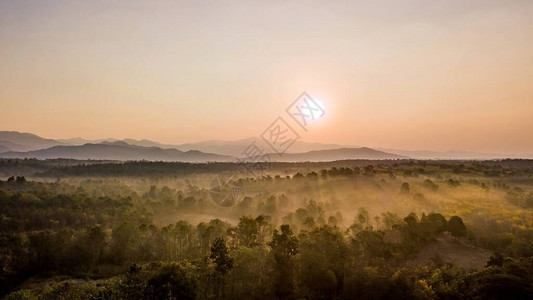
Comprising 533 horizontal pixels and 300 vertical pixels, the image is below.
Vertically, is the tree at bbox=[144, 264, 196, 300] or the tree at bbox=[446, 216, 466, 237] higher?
the tree at bbox=[446, 216, 466, 237]

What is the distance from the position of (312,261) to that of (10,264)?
68.7 metres

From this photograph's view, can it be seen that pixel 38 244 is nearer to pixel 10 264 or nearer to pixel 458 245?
pixel 10 264

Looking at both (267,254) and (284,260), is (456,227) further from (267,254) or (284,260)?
(267,254)

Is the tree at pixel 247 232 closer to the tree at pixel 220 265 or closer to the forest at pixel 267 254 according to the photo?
the forest at pixel 267 254

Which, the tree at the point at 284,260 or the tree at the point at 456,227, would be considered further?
the tree at the point at 456,227

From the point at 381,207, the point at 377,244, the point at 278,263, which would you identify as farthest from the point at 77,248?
the point at 381,207

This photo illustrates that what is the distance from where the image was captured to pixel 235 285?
202 feet

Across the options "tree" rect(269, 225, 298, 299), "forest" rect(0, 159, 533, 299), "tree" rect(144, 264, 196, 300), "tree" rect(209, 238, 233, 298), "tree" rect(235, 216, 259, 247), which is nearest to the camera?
"tree" rect(144, 264, 196, 300)

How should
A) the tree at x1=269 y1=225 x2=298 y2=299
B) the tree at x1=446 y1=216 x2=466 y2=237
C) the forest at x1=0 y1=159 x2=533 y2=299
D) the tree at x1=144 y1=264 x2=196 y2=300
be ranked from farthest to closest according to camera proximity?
the tree at x1=446 y1=216 x2=466 y2=237
the tree at x1=269 y1=225 x2=298 y2=299
the forest at x1=0 y1=159 x2=533 y2=299
the tree at x1=144 y1=264 x2=196 y2=300

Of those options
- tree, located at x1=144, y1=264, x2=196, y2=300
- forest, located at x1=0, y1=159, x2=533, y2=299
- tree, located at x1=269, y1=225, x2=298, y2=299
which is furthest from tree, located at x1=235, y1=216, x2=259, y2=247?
tree, located at x1=144, y1=264, x2=196, y2=300

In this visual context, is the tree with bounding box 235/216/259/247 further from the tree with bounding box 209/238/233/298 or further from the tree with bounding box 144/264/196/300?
the tree with bounding box 144/264/196/300

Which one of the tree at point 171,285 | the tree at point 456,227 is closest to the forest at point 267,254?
the tree at point 171,285

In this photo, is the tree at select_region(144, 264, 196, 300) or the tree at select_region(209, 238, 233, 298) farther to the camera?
the tree at select_region(209, 238, 233, 298)

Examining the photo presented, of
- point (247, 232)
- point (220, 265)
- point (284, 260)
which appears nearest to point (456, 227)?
point (284, 260)
